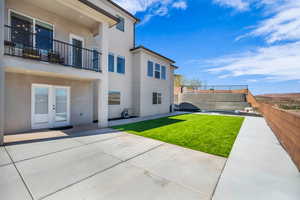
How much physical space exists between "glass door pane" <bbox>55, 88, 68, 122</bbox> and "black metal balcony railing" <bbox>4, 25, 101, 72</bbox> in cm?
171

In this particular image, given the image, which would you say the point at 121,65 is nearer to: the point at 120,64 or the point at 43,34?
the point at 120,64

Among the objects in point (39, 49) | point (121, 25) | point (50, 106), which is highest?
point (121, 25)

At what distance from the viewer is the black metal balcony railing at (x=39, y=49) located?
19.4 ft

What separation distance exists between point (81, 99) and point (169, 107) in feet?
33.3

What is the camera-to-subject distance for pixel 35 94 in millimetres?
6742

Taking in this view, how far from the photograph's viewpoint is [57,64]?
231 inches

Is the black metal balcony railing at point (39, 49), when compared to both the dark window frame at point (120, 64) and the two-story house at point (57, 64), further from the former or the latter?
the dark window frame at point (120, 64)

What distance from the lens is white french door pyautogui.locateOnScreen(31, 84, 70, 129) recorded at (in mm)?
6762

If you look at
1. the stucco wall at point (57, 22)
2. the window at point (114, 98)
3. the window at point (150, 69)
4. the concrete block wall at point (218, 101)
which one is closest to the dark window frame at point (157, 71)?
the window at point (150, 69)

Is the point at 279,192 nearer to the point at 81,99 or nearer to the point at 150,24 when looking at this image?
the point at 81,99

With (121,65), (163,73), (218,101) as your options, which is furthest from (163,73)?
(218,101)

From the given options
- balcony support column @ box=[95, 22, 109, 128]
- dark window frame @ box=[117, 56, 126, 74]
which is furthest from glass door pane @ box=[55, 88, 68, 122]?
dark window frame @ box=[117, 56, 126, 74]

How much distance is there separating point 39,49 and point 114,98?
5449 mm

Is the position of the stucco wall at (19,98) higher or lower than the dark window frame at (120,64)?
lower
